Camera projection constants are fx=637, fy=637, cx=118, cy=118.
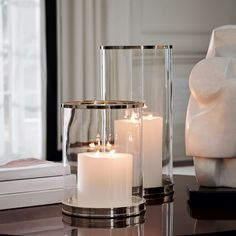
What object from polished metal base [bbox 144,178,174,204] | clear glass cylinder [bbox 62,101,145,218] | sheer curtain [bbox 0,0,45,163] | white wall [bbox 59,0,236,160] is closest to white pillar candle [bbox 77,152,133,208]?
clear glass cylinder [bbox 62,101,145,218]

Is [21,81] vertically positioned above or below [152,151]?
above

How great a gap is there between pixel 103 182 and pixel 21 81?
1364mm

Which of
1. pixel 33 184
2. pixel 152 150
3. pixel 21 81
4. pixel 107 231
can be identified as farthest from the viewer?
pixel 21 81

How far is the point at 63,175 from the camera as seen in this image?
100cm

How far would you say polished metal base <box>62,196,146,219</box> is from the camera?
92 centimetres

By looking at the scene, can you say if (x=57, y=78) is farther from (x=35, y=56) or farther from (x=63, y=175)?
(x=63, y=175)

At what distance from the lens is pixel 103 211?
0.92m

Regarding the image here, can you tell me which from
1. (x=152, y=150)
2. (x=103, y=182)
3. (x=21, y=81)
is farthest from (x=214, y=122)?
(x=21, y=81)

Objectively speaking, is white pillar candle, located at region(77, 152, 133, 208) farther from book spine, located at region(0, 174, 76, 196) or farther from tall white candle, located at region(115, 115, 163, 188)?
tall white candle, located at region(115, 115, 163, 188)

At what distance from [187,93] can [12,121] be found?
81cm

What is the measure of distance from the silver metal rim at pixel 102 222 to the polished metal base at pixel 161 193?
0.15m

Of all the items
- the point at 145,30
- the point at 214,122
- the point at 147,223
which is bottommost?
the point at 147,223

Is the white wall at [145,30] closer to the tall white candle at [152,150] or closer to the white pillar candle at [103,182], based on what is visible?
the tall white candle at [152,150]

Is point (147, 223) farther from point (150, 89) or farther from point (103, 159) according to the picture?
point (150, 89)
